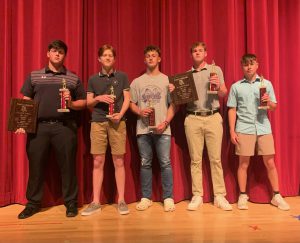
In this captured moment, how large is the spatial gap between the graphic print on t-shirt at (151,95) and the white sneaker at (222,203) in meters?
1.18

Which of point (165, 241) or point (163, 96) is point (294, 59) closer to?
point (163, 96)

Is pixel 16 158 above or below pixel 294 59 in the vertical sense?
below

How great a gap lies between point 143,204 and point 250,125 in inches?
53.6

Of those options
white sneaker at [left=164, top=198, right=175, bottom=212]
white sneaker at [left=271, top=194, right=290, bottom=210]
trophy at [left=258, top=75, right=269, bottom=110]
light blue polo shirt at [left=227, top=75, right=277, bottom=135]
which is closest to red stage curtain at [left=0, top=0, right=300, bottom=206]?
white sneaker at [left=271, top=194, right=290, bottom=210]

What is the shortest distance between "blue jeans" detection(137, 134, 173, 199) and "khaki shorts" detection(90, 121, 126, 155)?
0.24 m

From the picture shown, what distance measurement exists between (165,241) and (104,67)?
1.75m

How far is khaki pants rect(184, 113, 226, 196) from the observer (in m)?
3.13

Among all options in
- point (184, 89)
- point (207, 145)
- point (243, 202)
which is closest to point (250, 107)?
point (207, 145)

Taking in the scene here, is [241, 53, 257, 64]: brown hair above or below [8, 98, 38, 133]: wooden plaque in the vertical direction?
above

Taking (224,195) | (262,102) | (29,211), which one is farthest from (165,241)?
(262,102)

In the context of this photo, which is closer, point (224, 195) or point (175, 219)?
point (175, 219)

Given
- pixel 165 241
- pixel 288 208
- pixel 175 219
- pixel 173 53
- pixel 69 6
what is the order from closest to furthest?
1. pixel 165 241
2. pixel 175 219
3. pixel 288 208
4. pixel 69 6
5. pixel 173 53

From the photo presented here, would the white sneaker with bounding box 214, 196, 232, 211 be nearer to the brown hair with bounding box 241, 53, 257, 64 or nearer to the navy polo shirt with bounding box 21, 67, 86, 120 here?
the brown hair with bounding box 241, 53, 257, 64

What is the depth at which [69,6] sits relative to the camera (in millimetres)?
3299
